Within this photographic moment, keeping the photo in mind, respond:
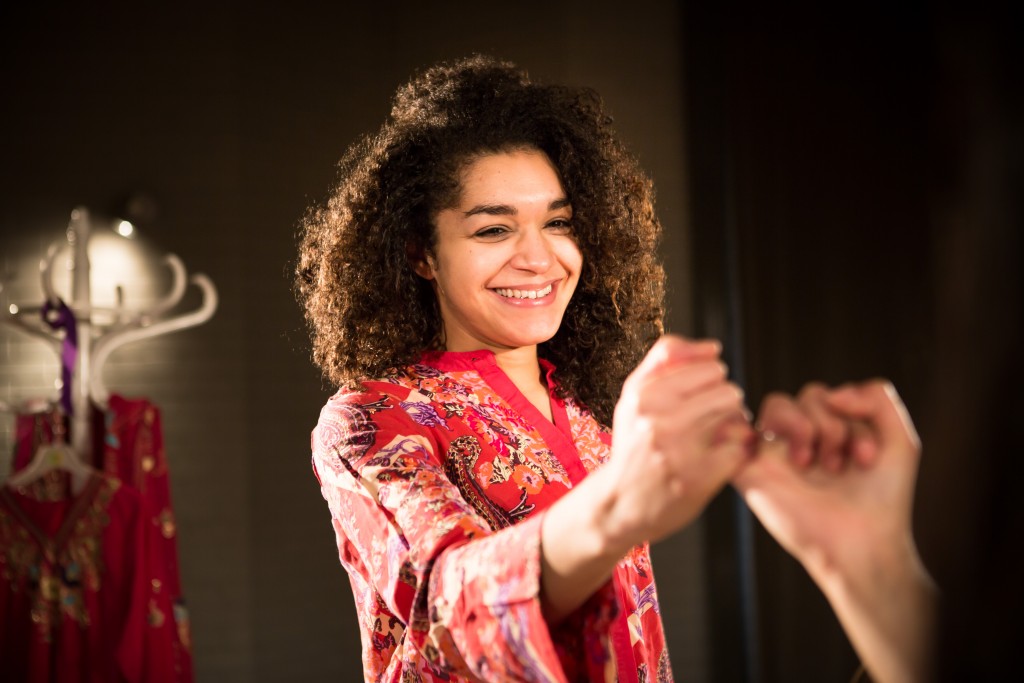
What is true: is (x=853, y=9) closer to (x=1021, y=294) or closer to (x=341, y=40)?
(x=341, y=40)

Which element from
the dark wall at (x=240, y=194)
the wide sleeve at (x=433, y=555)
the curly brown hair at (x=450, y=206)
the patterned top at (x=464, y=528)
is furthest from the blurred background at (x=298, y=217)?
the wide sleeve at (x=433, y=555)

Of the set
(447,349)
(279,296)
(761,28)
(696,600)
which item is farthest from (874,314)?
(279,296)

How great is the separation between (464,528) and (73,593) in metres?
2.16

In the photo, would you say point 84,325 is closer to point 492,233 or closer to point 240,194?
point 240,194

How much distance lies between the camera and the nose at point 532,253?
140 cm

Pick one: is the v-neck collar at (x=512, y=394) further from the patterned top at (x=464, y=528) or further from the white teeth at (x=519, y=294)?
the white teeth at (x=519, y=294)

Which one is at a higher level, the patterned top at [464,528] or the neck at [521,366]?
the neck at [521,366]

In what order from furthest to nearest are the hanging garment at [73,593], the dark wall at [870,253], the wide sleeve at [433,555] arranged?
the hanging garment at [73,593], the wide sleeve at [433,555], the dark wall at [870,253]

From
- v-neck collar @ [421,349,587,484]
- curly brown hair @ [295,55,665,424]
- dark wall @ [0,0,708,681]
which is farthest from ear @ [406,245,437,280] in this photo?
dark wall @ [0,0,708,681]

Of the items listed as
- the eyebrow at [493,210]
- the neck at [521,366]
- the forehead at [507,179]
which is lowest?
the neck at [521,366]

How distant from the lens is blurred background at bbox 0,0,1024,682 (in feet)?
11.3

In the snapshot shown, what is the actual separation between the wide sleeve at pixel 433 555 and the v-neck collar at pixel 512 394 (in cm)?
26

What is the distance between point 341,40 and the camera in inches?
155

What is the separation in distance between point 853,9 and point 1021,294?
2475 millimetres
